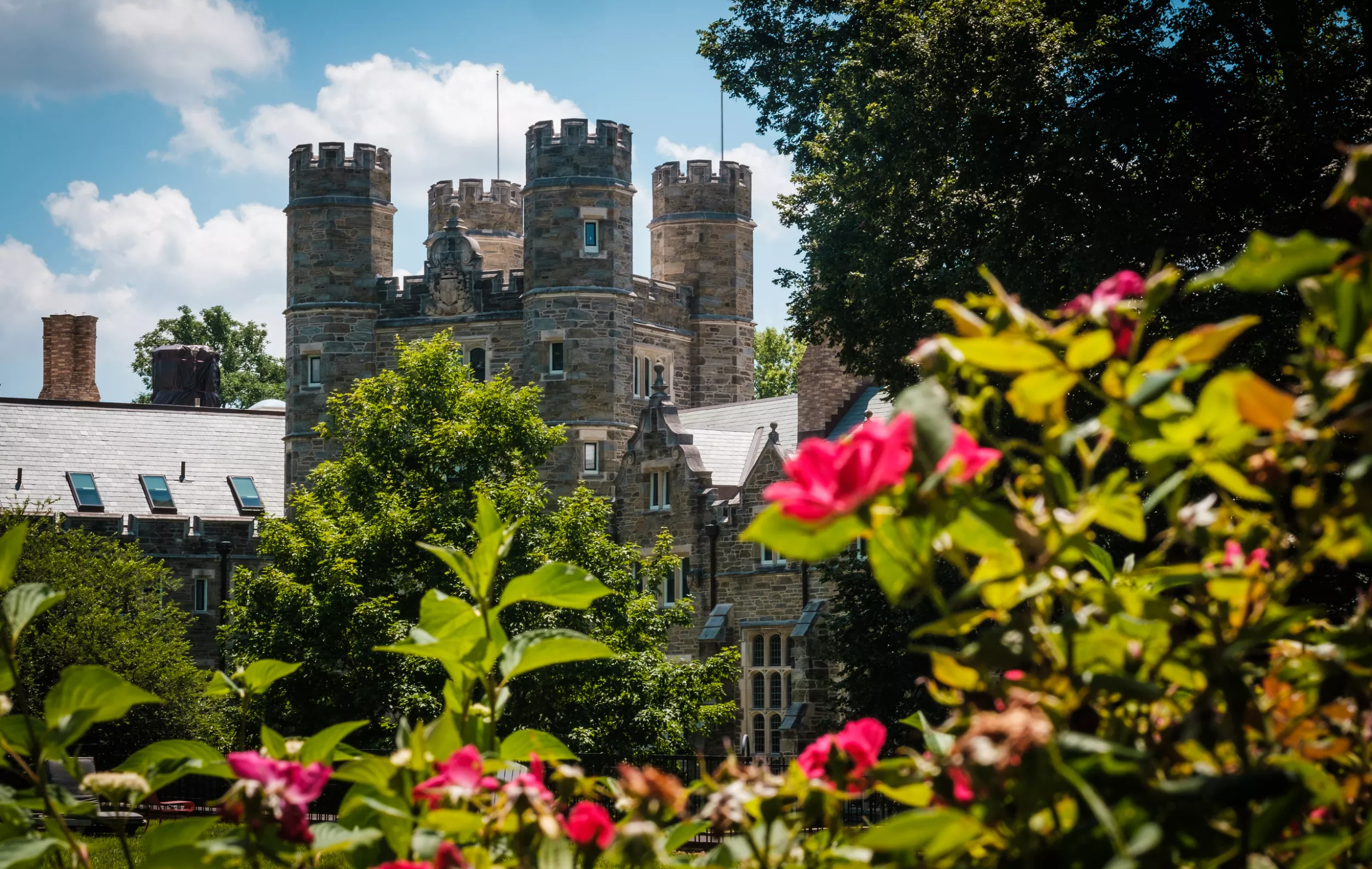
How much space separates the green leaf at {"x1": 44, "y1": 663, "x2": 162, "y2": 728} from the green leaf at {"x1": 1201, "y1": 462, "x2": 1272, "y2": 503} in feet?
4.61

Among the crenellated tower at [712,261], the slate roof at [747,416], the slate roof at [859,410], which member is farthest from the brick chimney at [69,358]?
the slate roof at [859,410]

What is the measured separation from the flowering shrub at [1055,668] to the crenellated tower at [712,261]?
1512 inches

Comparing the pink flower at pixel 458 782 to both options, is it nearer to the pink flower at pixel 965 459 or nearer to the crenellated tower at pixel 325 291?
the pink flower at pixel 965 459

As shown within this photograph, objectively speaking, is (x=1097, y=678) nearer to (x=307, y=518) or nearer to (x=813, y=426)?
(x=307, y=518)

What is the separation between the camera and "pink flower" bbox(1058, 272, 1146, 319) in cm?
165

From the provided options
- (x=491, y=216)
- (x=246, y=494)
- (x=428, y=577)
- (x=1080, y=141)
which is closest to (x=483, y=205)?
(x=491, y=216)

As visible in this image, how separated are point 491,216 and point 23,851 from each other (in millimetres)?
46597

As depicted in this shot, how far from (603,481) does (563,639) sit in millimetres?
32722

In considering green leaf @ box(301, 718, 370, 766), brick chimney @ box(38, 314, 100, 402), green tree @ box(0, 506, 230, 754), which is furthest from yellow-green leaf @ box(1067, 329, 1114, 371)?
brick chimney @ box(38, 314, 100, 402)

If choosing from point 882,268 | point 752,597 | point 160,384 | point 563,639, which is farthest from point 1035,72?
point 160,384

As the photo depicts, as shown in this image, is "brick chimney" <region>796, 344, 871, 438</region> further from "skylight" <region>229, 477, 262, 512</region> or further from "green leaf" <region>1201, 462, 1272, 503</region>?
"green leaf" <region>1201, 462, 1272, 503</region>

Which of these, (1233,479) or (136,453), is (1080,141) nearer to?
(1233,479)

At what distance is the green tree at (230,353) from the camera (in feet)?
230

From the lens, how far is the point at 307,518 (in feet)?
85.3
